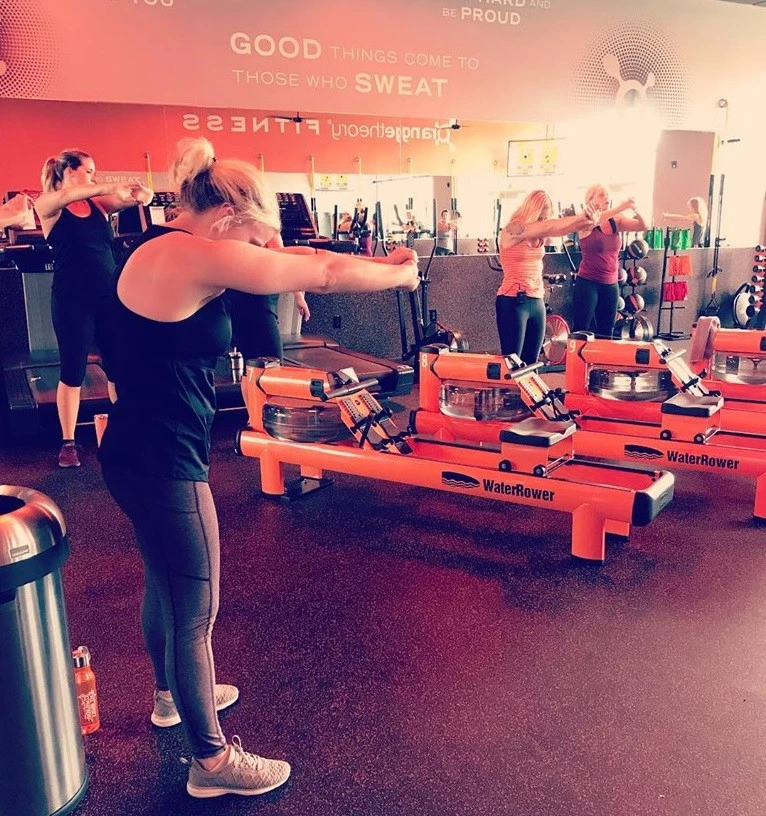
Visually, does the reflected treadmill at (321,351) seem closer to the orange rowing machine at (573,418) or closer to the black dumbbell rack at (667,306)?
the orange rowing machine at (573,418)

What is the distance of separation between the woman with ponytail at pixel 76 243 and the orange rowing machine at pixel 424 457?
35.9 inches

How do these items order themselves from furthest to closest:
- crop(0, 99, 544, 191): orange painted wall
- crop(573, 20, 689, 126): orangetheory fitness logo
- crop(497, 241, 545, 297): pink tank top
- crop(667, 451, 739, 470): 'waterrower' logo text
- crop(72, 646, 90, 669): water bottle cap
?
crop(0, 99, 544, 191): orange painted wall < crop(573, 20, 689, 126): orangetheory fitness logo < crop(497, 241, 545, 297): pink tank top < crop(667, 451, 739, 470): 'waterrower' logo text < crop(72, 646, 90, 669): water bottle cap

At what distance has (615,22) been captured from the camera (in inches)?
209

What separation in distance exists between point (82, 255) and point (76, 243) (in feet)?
0.21

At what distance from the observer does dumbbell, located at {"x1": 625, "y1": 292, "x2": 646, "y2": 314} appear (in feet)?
24.3

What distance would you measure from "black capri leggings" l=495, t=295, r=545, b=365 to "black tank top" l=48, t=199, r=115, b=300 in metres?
2.18

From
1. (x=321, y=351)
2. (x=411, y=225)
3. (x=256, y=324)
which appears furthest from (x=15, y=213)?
(x=411, y=225)

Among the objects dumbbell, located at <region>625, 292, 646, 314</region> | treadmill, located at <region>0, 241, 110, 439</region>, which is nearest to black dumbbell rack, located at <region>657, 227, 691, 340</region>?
dumbbell, located at <region>625, 292, 646, 314</region>

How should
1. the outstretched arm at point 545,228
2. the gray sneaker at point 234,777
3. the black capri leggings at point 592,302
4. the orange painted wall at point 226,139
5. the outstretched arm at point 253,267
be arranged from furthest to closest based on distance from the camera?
the orange painted wall at point 226,139 → the black capri leggings at point 592,302 → the outstretched arm at point 545,228 → the gray sneaker at point 234,777 → the outstretched arm at point 253,267

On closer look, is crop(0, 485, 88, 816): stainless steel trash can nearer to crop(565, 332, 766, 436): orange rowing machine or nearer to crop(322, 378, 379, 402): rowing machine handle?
crop(322, 378, 379, 402): rowing machine handle

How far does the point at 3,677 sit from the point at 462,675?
124cm

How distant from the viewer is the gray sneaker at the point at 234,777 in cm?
171

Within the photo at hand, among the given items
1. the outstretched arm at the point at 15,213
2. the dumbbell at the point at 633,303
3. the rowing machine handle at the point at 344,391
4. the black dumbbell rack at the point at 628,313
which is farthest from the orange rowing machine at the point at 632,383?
the dumbbell at the point at 633,303

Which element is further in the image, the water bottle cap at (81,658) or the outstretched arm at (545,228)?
the outstretched arm at (545,228)
